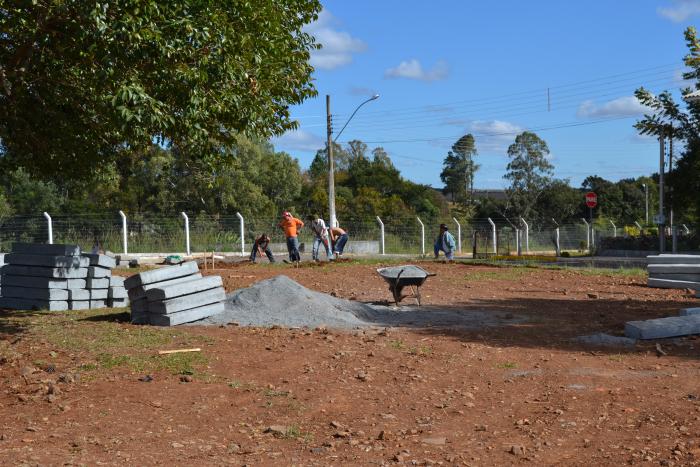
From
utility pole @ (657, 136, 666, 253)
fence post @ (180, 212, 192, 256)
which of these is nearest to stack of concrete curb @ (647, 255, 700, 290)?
utility pole @ (657, 136, 666, 253)

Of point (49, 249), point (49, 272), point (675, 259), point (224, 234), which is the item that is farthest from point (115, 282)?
point (224, 234)

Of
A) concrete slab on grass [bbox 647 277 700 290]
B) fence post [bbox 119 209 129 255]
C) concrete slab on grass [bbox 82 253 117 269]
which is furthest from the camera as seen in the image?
fence post [bbox 119 209 129 255]

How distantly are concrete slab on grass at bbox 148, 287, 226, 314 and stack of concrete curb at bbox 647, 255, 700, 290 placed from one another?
10051 mm

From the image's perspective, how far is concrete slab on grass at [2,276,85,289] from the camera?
12.9 m

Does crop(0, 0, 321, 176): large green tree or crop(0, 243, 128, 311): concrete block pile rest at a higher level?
crop(0, 0, 321, 176): large green tree

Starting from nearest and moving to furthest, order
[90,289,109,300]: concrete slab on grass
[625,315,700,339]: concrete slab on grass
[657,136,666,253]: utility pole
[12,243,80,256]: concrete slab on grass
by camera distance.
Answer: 1. [625,315,700,339]: concrete slab on grass
2. [12,243,80,256]: concrete slab on grass
3. [90,289,109,300]: concrete slab on grass
4. [657,136,666,253]: utility pole

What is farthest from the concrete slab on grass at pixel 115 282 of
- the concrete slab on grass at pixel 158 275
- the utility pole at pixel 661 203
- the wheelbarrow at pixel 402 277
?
the utility pole at pixel 661 203

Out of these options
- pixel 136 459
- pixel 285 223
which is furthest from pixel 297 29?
pixel 285 223

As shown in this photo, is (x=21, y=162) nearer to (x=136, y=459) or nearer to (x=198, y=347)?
(x=198, y=347)

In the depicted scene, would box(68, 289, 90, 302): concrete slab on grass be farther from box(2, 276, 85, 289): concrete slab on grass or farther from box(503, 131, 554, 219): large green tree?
box(503, 131, 554, 219): large green tree

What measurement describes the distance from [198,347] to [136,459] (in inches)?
146

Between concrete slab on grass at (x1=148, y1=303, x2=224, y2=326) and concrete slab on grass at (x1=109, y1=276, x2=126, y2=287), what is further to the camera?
concrete slab on grass at (x1=109, y1=276, x2=126, y2=287)

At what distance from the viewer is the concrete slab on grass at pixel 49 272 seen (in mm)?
12891

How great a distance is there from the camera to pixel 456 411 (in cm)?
715
